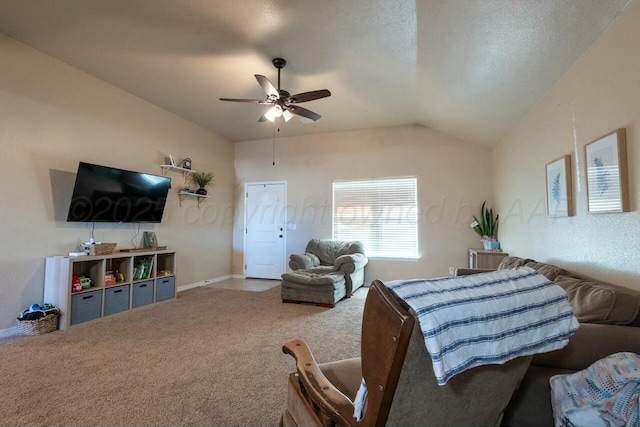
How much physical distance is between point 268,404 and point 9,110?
3763mm

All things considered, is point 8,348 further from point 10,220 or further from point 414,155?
point 414,155

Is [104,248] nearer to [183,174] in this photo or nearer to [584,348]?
[183,174]

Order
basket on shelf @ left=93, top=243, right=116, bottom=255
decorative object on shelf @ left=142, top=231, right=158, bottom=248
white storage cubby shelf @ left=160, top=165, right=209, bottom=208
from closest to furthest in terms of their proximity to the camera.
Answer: basket on shelf @ left=93, top=243, right=116, bottom=255
decorative object on shelf @ left=142, top=231, right=158, bottom=248
white storage cubby shelf @ left=160, top=165, right=209, bottom=208

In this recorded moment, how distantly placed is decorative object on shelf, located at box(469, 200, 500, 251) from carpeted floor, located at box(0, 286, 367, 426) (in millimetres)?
2446

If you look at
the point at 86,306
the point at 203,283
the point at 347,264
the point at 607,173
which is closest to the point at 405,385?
the point at 607,173

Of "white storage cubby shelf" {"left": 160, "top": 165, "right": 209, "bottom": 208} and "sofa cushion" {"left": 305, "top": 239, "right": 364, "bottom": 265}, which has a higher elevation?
"white storage cubby shelf" {"left": 160, "top": 165, "right": 209, "bottom": 208}

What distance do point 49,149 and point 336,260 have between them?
12.3 ft

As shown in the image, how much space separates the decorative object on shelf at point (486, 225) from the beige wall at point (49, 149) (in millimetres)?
4956

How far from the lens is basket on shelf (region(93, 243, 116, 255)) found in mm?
3467

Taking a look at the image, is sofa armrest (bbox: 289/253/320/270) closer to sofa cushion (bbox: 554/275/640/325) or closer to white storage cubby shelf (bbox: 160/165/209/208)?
white storage cubby shelf (bbox: 160/165/209/208)

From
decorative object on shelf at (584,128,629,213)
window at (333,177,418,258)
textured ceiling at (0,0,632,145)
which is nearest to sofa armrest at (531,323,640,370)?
decorative object on shelf at (584,128,629,213)

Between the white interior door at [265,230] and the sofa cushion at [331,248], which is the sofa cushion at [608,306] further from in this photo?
the white interior door at [265,230]

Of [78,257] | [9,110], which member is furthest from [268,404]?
[9,110]

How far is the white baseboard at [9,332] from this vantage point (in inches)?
114
